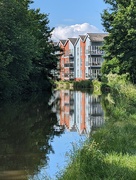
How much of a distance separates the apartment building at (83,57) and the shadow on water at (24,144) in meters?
73.4

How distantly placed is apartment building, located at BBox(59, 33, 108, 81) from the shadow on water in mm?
73353

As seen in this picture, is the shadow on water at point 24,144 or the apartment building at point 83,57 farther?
the apartment building at point 83,57

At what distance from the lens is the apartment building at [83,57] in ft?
340

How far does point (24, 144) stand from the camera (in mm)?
14195

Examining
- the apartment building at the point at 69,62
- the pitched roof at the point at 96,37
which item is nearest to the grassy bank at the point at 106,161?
the pitched roof at the point at 96,37

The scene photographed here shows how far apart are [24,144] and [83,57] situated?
96.1 meters

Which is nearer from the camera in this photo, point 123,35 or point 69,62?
point 123,35

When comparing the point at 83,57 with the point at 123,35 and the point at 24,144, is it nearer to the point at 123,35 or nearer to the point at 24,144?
the point at 123,35

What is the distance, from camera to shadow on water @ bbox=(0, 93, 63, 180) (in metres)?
10.4

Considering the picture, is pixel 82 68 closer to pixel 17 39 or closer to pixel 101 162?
pixel 17 39

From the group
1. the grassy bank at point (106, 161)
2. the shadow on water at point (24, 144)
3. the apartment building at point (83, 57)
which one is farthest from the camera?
the apartment building at point (83, 57)

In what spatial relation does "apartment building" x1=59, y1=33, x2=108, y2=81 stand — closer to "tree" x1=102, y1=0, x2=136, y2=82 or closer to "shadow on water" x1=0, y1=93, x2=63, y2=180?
"tree" x1=102, y1=0, x2=136, y2=82

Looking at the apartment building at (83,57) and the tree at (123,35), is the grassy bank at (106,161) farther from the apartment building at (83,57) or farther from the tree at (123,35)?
the apartment building at (83,57)

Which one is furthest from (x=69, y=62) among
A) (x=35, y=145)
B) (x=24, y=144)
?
(x=35, y=145)
